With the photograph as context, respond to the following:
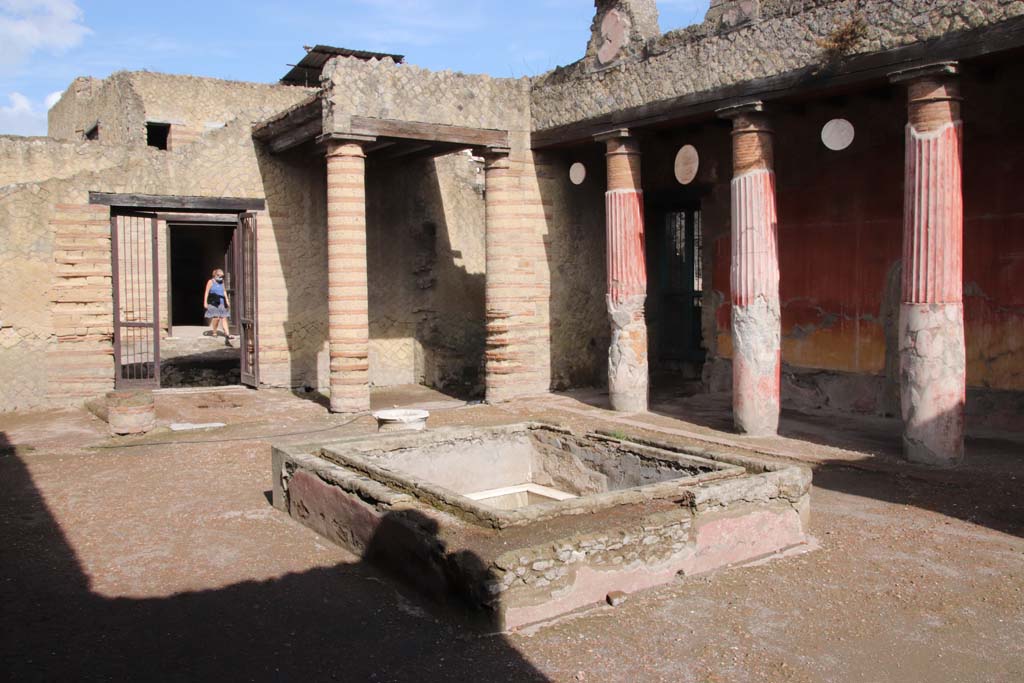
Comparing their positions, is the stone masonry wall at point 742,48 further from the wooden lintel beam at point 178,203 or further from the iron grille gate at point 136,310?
the iron grille gate at point 136,310

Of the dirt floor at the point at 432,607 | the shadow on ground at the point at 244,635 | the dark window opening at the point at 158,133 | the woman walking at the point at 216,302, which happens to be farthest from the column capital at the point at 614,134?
the dark window opening at the point at 158,133

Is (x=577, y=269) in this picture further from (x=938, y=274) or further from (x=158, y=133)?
(x=158, y=133)

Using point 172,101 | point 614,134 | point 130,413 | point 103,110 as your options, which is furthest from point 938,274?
point 103,110

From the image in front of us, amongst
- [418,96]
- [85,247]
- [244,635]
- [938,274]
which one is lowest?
[244,635]

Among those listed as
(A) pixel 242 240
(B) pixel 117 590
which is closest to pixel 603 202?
(A) pixel 242 240

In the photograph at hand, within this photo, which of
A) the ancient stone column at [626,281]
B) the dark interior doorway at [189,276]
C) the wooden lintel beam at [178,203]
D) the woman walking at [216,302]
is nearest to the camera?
the ancient stone column at [626,281]

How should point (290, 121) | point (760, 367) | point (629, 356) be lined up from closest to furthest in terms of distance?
point (760, 367), point (629, 356), point (290, 121)

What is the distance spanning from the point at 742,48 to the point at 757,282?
2188 mm

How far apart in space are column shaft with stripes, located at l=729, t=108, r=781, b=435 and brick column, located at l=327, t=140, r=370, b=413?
4.16 meters

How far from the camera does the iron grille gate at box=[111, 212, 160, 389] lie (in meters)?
11.4

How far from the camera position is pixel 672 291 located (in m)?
13.1

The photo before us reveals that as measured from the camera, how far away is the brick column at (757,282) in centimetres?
908

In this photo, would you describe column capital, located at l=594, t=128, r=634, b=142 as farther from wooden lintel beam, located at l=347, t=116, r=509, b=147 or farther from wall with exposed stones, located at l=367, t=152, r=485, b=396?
wall with exposed stones, located at l=367, t=152, r=485, b=396

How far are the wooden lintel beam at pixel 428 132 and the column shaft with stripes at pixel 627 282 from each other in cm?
148
